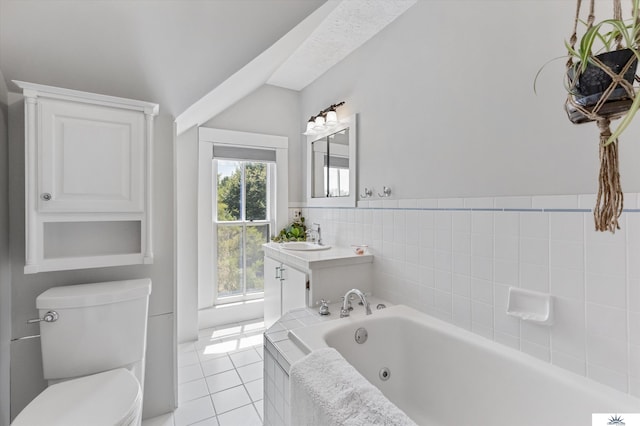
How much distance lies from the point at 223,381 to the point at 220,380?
3 centimetres

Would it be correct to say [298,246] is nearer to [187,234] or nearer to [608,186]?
[187,234]

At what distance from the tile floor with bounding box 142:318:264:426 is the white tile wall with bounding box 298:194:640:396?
1225 millimetres

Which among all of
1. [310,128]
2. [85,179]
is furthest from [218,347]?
[310,128]

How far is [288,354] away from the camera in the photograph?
1.39 meters

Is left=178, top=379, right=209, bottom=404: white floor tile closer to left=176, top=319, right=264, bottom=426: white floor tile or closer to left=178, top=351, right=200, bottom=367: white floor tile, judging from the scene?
left=176, top=319, right=264, bottom=426: white floor tile

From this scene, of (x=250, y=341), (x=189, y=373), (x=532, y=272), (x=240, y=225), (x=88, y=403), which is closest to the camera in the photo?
(x=88, y=403)

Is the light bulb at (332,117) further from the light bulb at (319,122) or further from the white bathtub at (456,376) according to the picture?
the white bathtub at (456,376)

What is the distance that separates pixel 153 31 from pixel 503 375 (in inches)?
91.9

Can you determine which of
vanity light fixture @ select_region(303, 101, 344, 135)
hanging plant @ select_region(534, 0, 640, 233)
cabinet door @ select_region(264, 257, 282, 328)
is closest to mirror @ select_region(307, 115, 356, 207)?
vanity light fixture @ select_region(303, 101, 344, 135)

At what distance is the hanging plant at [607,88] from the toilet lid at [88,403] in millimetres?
Result: 1818

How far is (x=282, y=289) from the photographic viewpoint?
260cm

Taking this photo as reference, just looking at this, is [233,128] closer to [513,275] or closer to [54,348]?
[54,348]

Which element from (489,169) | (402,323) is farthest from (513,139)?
(402,323)

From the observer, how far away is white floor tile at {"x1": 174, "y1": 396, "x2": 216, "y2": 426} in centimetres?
180
